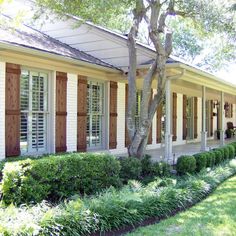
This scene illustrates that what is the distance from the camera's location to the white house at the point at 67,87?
28.2 ft

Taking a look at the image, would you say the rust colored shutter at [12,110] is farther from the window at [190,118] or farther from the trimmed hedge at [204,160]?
the window at [190,118]

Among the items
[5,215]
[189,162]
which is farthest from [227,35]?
[5,215]

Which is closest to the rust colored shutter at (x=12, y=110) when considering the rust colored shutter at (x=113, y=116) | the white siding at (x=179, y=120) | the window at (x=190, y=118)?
the rust colored shutter at (x=113, y=116)

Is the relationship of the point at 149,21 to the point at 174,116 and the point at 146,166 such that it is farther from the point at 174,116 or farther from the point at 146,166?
the point at 174,116

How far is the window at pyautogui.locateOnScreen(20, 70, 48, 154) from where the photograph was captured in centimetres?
915

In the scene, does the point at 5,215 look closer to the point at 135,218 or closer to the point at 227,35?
the point at 135,218

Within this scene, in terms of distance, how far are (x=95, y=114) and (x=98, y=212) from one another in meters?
6.54

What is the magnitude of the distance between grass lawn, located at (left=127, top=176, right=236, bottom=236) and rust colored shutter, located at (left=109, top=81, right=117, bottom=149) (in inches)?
208

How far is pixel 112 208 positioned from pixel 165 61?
505cm

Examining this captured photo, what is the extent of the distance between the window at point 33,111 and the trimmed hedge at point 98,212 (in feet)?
10.3

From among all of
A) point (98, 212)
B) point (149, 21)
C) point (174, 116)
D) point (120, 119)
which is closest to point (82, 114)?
point (120, 119)

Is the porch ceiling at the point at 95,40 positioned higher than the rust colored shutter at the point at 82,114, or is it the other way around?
the porch ceiling at the point at 95,40

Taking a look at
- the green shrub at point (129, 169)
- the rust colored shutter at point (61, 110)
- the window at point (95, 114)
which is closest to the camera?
the green shrub at point (129, 169)

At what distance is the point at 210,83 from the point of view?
14375mm
